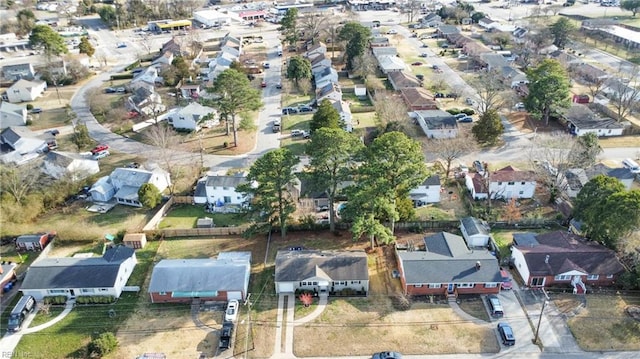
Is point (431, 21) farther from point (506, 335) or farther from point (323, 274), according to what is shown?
point (506, 335)

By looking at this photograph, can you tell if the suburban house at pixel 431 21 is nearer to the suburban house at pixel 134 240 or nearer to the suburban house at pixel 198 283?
the suburban house at pixel 134 240

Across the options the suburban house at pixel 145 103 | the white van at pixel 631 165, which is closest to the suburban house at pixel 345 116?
the suburban house at pixel 145 103

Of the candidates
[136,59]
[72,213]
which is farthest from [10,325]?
[136,59]

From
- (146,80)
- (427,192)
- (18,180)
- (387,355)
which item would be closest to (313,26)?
(146,80)

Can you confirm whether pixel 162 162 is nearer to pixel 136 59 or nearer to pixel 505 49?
pixel 136 59

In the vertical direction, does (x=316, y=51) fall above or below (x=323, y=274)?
above

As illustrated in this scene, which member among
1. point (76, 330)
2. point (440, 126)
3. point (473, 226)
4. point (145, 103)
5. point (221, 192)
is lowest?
point (76, 330)
